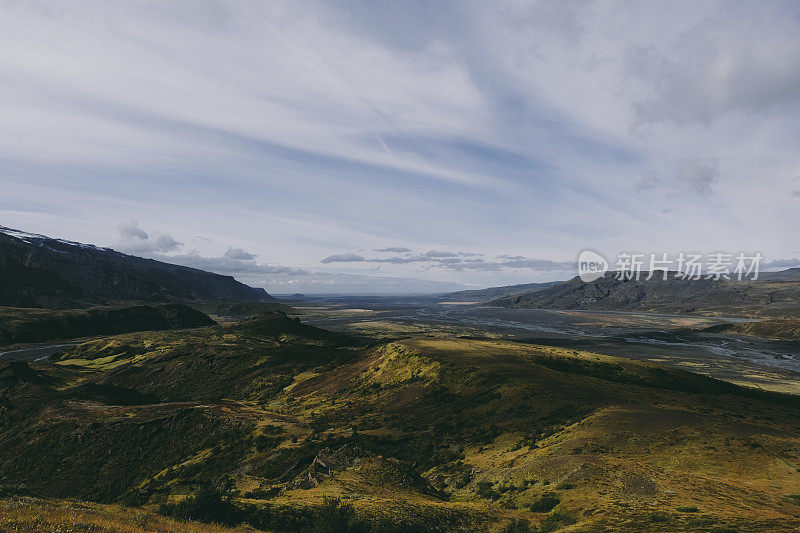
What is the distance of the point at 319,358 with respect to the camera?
77250 mm

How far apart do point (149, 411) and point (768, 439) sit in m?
63.2

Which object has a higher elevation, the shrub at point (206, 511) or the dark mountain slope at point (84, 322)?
the shrub at point (206, 511)

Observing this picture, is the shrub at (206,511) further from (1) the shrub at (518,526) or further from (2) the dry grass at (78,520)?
(1) the shrub at (518,526)

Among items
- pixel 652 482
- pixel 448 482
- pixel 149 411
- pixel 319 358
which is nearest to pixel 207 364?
pixel 319 358

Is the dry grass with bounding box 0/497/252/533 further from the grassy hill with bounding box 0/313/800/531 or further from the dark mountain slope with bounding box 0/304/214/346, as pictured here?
the dark mountain slope with bounding box 0/304/214/346

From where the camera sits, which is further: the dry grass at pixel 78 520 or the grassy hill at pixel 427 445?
the grassy hill at pixel 427 445

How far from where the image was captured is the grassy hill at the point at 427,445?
2036 centimetres

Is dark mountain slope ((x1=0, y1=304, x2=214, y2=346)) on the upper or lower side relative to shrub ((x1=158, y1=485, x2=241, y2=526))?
lower

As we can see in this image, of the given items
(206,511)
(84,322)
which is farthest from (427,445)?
(84,322)

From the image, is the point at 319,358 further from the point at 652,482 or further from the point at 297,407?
the point at 652,482

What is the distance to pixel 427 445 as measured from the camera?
35.9m

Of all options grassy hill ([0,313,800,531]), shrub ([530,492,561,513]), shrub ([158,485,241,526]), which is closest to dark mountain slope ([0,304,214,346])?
grassy hill ([0,313,800,531])

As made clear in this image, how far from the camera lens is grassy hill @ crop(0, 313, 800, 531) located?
20359 millimetres

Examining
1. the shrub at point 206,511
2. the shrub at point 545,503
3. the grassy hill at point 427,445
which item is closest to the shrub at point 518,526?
the grassy hill at point 427,445
